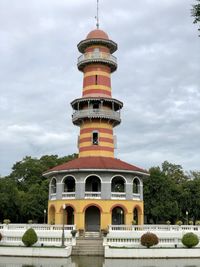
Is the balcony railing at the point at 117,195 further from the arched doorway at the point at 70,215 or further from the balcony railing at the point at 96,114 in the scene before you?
the balcony railing at the point at 96,114

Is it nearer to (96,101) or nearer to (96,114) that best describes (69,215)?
(96,114)

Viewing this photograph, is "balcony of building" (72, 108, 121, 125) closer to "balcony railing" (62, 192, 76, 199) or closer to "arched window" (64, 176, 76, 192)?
"arched window" (64, 176, 76, 192)

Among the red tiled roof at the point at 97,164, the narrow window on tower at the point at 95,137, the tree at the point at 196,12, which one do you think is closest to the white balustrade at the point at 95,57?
the narrow window on tower at the point at 95,137

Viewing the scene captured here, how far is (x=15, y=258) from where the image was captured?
1011 inches

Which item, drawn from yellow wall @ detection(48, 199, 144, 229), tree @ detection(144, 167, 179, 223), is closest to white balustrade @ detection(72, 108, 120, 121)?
yellow wall @ detection(48, 199, 144, 229)

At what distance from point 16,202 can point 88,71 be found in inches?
767

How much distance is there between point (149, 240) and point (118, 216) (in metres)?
13.2

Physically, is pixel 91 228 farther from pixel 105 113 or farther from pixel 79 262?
pixel 79 262

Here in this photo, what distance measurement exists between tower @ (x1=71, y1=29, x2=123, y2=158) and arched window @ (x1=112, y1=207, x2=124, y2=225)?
515cm

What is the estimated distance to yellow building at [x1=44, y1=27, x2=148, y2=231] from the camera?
36.1 m

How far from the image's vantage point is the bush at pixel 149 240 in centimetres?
2703

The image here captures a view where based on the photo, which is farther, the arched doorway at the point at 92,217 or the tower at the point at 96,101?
the tower at the point at 96,101

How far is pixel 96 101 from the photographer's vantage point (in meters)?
40.1

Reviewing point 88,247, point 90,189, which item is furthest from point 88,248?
point 90,189
